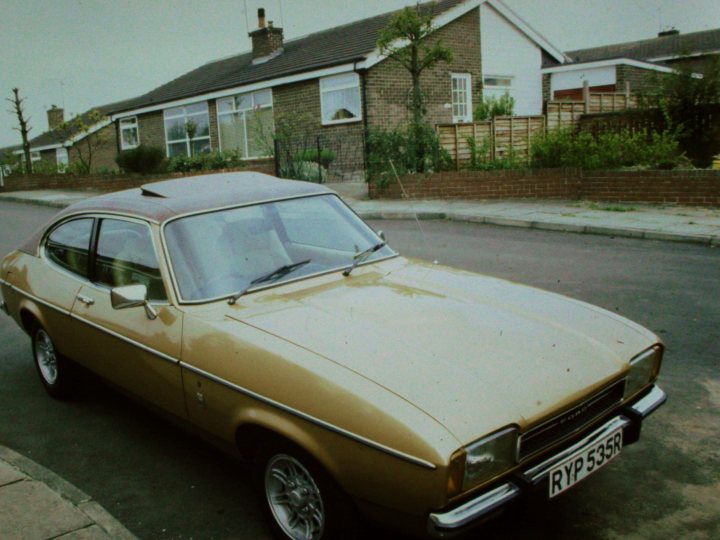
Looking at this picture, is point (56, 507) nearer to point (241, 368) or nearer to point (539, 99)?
point (241, 368)

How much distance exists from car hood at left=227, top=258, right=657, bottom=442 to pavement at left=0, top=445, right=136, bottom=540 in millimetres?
1122

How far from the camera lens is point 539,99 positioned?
2830 centimetres

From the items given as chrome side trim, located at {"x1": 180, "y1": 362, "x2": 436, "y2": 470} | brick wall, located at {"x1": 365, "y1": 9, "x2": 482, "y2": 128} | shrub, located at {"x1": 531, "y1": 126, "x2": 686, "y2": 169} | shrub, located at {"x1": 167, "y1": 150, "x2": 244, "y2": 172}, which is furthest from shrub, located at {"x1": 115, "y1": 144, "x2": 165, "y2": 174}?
chrome side trim, located at {"x1": 180, "y1": 362, "x2": 436, "y2": 470}

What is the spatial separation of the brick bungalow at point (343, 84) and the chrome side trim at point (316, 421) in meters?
15.2

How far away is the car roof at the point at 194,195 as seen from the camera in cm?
389

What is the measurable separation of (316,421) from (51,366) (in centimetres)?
310

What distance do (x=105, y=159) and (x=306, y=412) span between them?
43270 millimetres

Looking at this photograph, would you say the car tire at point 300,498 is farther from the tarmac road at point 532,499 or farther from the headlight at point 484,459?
the headlight at point 484,459

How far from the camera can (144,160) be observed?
23422mm

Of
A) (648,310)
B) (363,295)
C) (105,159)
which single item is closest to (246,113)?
(105,159)

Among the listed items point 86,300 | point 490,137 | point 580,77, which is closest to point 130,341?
point 86,300

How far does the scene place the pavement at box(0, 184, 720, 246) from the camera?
10219mm

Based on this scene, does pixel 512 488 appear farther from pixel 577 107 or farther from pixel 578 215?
pixel 577 107

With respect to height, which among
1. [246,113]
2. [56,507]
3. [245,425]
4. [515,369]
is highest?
[246,113]
